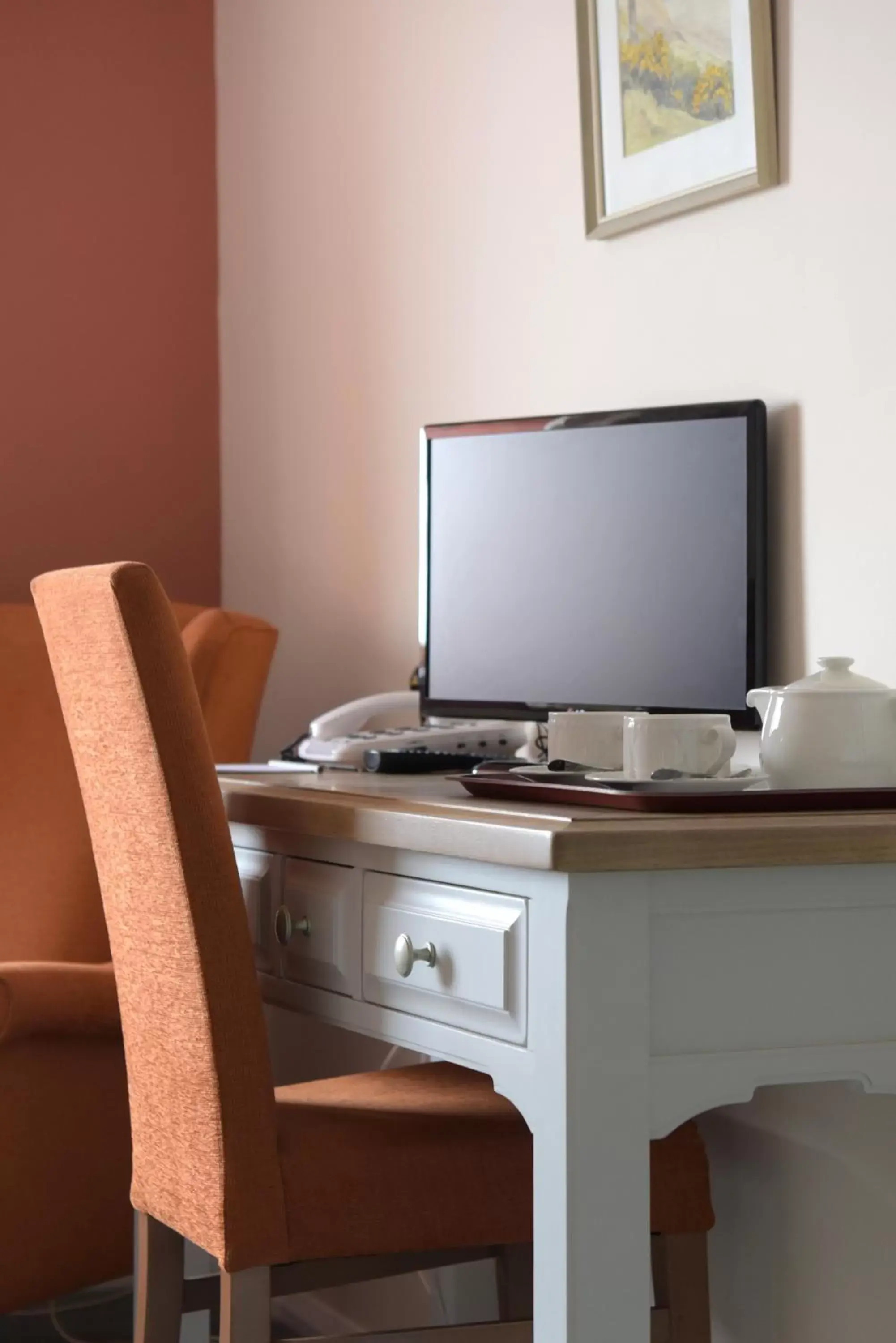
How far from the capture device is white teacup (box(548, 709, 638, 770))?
1.56m

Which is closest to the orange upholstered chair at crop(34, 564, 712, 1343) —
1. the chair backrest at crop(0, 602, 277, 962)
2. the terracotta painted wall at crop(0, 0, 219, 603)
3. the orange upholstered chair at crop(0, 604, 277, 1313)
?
the orange upholstered chair at crop(0, 604, 277, 1313)

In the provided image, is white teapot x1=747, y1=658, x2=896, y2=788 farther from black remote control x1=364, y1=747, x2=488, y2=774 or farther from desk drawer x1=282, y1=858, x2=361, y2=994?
black remote control x1=364, y1=747, x2=488, y2=774

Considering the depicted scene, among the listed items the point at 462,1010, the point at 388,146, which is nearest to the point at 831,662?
the point at 462,1010

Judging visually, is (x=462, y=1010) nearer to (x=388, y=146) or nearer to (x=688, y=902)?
(x=688, y=902)

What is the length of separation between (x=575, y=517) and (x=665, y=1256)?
82cm

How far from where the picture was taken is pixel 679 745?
138cm

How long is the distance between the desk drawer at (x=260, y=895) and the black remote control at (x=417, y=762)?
195 mm

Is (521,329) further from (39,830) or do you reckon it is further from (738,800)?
(738,800)

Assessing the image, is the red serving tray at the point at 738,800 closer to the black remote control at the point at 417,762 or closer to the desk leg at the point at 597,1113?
the desk leg at the point at 597,1113

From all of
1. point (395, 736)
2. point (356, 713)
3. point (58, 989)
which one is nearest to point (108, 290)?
point (356, 713)

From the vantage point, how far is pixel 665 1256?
1635 millimetres

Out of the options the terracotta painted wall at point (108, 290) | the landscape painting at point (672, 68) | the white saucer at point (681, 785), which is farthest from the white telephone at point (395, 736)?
the terracotta painted wall at point (108, 290)

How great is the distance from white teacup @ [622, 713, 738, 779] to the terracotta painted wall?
1.77 meters

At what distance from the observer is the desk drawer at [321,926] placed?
1523 millimetres
